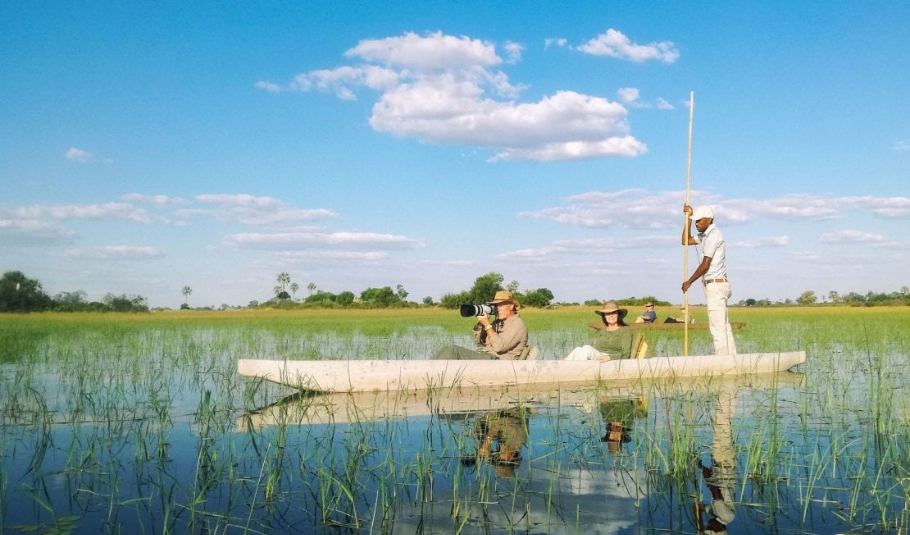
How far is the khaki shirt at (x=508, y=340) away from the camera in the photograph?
29.6 ft

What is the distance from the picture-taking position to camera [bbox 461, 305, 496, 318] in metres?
8.47

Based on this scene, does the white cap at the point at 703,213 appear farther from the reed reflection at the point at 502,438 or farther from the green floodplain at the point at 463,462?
the reed reflection at the point at 502,438

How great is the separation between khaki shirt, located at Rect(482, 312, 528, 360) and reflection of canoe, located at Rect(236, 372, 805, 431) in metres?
0.44

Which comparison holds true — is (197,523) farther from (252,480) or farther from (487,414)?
(487,414)

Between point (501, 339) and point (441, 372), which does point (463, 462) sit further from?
point (501, 339)

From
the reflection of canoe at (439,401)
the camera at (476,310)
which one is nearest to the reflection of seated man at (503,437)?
the reflection of canoe at (439,401)

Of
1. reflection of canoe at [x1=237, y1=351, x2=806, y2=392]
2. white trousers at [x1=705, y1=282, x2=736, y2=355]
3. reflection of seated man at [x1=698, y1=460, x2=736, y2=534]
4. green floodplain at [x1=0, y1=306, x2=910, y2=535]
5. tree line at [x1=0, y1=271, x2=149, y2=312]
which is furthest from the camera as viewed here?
tree line at [x1=0, y1=271, x2=149, y2=312]

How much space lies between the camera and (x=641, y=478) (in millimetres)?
4699

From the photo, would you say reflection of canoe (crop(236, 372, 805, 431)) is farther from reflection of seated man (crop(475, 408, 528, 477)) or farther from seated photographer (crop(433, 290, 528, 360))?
seated photographer (crop(433, 290, 528, 360))

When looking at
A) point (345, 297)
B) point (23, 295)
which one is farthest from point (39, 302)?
point (345, 297)

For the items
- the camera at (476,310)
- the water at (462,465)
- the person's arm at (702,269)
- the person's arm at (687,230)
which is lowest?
the water at (462,465)

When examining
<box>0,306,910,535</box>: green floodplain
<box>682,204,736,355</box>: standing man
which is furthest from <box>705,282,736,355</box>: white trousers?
Answer: <box>0,306,910,535</box>: green floodplain

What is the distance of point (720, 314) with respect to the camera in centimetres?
1075

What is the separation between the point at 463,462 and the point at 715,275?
275 inches
